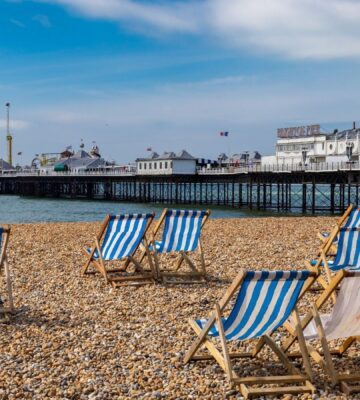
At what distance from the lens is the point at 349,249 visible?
19.7 ft

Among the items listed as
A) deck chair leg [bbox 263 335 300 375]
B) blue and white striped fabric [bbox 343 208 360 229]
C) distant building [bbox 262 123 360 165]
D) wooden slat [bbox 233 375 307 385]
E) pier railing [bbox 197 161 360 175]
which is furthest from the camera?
distant building [bbox 262 123 360 165]

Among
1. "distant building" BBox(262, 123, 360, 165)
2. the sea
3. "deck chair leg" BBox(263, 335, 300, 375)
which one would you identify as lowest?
the sea

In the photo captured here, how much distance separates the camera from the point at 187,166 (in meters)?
48.0

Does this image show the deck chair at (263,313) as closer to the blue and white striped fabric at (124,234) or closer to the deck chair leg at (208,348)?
the deck chair leg at (208,348)

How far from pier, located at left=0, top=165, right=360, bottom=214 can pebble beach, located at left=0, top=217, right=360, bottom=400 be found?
24361 millimetres

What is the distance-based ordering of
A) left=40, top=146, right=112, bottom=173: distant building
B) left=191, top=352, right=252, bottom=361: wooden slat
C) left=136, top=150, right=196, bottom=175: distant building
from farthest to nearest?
left=40, top=146, right=112, bottom=173: distant building → left=136, top=150, right=196, bottom=175: distant building → left=191, top=352, right=252, bottom=361: wooden slat

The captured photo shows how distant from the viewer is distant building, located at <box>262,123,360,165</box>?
4181 cm

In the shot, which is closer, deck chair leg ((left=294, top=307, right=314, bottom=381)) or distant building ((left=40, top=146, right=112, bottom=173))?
deck chair leg ((left=294, top=307, right=314, bottom=381))

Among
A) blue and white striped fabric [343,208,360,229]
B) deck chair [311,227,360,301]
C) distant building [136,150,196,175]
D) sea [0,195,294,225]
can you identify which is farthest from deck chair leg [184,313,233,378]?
distant building [136,150,196,175]

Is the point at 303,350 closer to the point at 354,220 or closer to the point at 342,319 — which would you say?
the point at 342,319

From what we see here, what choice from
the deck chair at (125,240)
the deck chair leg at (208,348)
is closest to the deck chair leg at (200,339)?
the deck chair leg at (208,348)

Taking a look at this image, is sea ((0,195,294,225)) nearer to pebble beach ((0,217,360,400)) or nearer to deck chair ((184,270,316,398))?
pebble beach ((0,217,360,400))

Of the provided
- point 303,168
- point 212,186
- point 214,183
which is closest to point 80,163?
point 214,183

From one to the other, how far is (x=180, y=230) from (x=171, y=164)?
41165 millimetres
